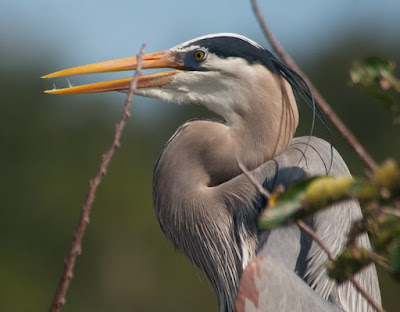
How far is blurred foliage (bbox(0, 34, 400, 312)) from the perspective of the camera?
17.9 m

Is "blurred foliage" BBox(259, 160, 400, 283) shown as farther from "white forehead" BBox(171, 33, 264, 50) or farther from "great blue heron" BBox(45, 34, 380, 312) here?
"white forehead" BBox(171, 33, 264, 50)

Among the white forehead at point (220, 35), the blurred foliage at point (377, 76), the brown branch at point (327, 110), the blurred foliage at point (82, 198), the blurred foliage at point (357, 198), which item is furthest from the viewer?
the blurred foliage at point (82, 198)

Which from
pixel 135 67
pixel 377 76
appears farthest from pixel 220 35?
pixel 377 76

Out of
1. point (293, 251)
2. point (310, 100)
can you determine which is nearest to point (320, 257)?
point (293, 251)

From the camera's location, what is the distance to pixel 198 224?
397cm

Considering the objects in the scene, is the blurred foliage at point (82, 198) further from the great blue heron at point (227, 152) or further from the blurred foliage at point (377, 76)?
the blurred foliage at point (377, 76)

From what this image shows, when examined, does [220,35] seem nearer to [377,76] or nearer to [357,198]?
[377,76]

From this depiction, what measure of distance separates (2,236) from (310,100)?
16.1 meters

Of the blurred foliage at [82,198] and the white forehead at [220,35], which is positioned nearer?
the white forehead at [220,35]

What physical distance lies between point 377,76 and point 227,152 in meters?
1.86

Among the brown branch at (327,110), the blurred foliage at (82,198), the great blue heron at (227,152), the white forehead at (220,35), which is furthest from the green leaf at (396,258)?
the blurred foliage at (82,198)

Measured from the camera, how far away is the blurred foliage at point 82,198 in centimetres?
1791

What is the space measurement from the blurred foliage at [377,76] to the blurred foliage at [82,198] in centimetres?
1339

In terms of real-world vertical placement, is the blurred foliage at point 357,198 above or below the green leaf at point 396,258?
above
